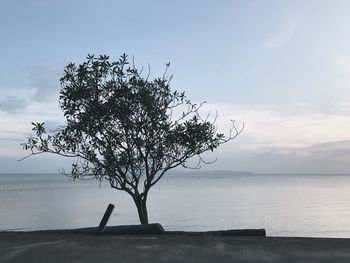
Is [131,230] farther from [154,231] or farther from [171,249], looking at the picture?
[171,249]

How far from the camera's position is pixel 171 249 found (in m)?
9.52

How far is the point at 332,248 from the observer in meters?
9.52

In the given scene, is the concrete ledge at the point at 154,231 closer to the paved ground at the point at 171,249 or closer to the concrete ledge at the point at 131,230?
the concrete ledge at the point at 131,230

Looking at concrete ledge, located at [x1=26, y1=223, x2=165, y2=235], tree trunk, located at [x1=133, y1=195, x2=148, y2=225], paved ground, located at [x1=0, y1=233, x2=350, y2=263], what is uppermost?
tree trunk, located at [x1=133, y1=195, x2=148, y2=225]

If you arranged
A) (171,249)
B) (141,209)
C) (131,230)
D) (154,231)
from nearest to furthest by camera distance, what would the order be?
1. (171,249)
2. (154,231)
3. (131,230)
4. (141,209)

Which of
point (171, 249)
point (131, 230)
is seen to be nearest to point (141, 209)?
point (131, 230)

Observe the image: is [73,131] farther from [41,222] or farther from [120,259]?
[41,222]

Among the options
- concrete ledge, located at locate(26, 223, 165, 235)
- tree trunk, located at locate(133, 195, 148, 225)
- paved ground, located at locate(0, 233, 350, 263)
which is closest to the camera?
paved ground, located at locate(0, 233, 350, 263)

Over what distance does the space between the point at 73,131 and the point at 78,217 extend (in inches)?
1425

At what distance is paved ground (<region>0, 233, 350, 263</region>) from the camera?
28.9 ft

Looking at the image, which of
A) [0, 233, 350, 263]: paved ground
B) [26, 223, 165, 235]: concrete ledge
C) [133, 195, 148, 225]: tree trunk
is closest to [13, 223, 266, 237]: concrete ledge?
[26, 223, 165, 235]: concrete ledge

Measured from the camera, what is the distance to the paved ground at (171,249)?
880 centimetres

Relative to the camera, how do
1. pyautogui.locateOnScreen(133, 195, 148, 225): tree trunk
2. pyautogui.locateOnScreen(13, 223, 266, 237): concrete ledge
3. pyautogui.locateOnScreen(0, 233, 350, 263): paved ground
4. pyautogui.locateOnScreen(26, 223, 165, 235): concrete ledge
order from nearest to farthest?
pyautogui.locateOnScreen(0, 233, 350, 263): paved ground
pyautogui.locateOnScreen(13, 223, 266, 237): concrete ledge
pyautogui.locateOnScreen(26, 223, 165, 235): concrete ledge
pyautogui.locateOnScreen(133, 195, 148, 225): tree trunk

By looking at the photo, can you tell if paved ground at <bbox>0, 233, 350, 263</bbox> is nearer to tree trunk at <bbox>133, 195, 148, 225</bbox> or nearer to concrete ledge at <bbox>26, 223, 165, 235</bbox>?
concrete ledge at <bbox>26, 223, 165, 235</bbox>
